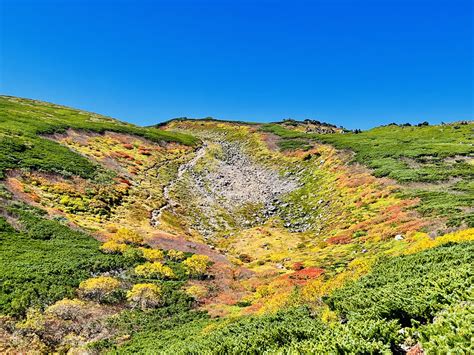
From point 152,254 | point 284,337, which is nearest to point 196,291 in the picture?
point 152,254

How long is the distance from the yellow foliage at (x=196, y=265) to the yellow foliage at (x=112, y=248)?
262 inches

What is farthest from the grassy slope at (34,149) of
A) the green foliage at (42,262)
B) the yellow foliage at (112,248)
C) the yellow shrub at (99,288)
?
the yellow shrub at (99,288)

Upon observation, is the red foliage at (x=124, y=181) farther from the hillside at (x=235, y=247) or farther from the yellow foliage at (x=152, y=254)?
the yellow foliage at (x=152, y=254)

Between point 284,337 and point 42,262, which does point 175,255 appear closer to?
point 42,262

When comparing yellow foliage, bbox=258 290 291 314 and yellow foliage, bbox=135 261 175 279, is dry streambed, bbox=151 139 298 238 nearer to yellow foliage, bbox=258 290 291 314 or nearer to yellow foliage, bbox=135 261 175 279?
yellow foliage, bbox=135 261 175 279

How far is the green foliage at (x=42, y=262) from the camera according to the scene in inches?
979

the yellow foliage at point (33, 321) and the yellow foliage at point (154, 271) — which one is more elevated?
the yellow foliage at point (154, 271)

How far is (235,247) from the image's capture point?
4791cm

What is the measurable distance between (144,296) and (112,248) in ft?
33.8

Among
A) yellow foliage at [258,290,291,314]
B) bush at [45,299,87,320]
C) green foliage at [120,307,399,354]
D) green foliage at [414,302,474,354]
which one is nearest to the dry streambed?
bush at [45,299,87,320]

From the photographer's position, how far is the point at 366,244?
35.4 metres

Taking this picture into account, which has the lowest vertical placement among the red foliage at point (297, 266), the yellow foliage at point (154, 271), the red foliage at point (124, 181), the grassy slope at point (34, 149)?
the yellow foliage at point (154, 271)

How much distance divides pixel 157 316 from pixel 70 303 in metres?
6.03

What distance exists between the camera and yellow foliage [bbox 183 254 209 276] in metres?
34.5
